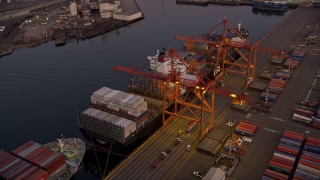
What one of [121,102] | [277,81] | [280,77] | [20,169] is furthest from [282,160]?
[20,169]

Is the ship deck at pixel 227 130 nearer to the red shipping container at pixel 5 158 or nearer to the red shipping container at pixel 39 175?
the red shipping container at pixel 39 175

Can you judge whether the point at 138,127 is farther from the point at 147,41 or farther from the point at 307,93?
the point at 147,41

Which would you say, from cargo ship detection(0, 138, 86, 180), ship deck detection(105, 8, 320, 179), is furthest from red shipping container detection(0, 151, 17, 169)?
ship deck detection(105, 8, 320, 179)

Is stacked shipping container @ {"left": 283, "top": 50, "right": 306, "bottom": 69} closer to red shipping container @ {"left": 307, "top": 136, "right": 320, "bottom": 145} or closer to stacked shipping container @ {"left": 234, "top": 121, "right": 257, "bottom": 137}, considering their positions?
stacked shipping container @ {"left": 234, "top": 121, "right": 257, "bottom": 137}

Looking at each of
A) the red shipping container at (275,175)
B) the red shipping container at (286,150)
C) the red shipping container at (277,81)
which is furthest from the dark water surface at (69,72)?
the red shipping container at (277,81)

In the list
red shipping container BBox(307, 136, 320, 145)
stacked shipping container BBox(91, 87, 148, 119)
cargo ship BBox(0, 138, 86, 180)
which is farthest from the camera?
stacked shipping container BBox(91, 87, 148, 119)

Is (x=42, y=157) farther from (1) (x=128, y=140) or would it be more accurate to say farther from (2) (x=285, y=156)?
(2) (x=285, y=156)
